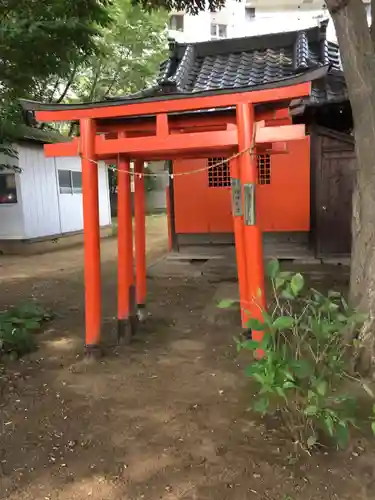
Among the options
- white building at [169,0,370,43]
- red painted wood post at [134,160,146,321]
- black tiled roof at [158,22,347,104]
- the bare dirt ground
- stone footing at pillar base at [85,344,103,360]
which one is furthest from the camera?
white building at [169,0,370,43]

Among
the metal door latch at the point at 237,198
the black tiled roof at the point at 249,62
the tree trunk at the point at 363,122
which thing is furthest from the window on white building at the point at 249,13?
the tree trunk at the point at 363,122

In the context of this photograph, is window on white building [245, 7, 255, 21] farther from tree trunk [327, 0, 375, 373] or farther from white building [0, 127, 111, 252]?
tree trunk [327, 0, 375, 373]

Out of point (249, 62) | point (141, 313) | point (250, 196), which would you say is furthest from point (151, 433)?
point (249, 62)

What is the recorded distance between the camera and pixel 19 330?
16.8 ft

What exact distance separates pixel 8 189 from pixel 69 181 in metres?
2.54

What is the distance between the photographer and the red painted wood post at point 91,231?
469cm

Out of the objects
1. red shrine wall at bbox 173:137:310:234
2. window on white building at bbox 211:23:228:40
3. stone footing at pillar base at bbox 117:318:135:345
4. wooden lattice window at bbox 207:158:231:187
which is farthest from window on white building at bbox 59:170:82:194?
window on white building at bbox 211:23:228:40

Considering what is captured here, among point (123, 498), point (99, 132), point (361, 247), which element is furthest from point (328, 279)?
point (123, 498)

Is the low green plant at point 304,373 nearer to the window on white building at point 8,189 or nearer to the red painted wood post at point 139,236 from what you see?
the red painted wood post at point 139,236

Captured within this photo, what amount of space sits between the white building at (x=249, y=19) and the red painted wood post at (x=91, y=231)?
25.0m

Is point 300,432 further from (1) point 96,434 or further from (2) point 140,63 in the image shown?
(2) point 140,63

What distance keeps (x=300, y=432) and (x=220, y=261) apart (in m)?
6.31

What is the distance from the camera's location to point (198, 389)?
4.07 meters

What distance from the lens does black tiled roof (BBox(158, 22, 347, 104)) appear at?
9.20m
